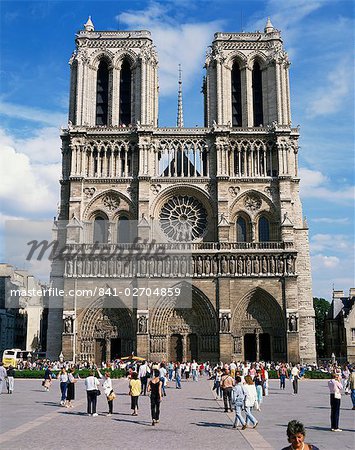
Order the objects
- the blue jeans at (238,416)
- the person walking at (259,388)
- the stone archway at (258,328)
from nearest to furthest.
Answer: the blue jeans at (238,416) → the person walking at (259,388) → the stone archway at (258,328)

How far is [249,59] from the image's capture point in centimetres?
5191

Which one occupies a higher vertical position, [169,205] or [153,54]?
[153,54]

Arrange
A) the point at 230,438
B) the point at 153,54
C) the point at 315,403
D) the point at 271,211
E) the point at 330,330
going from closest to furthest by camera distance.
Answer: the point at 230,438, the point at 315,403, the point at 271,211, the point at 153,54, the point at 330,330

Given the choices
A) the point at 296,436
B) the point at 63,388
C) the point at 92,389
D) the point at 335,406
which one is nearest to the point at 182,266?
the point at 63,388

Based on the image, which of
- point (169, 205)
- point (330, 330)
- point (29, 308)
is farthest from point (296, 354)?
point (29, 308)

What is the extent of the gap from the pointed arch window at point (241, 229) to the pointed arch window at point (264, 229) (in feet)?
4.33

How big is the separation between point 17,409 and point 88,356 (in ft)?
86.9

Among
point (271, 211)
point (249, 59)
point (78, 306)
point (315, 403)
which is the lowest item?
point (315, 403)

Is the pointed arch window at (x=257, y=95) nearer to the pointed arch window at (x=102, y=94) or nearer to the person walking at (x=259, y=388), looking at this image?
the pointed arch window at (x=102, y=94)

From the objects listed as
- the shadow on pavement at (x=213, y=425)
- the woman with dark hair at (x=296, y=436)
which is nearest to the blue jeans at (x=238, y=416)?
the shadow on pavement at (x=213, y=425)

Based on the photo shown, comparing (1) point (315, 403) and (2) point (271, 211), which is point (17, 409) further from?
(2) point (271, 211)

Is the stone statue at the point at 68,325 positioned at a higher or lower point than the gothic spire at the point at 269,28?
lower

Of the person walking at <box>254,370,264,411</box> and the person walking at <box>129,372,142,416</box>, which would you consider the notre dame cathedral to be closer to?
the person walking at <box>254,370,264,411</box>

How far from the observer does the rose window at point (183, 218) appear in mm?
49031
